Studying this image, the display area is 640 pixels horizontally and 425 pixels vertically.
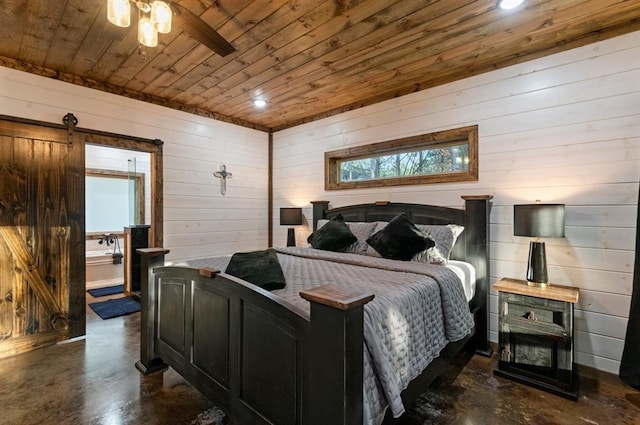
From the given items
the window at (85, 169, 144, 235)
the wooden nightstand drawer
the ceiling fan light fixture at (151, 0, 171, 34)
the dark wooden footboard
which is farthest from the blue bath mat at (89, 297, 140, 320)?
the wooden nightstand drawer

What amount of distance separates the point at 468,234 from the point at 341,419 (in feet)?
7.65

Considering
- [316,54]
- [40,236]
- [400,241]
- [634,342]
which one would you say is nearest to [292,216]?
[400,241]

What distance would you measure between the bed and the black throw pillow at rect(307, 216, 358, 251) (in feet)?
1.21

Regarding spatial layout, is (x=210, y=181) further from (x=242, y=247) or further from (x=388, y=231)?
(x=388, y=231)

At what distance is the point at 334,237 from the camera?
326 cm

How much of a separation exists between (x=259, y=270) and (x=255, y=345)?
50cm

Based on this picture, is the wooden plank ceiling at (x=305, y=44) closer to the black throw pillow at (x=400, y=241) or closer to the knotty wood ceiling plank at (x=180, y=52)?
the knotty wood ceiling plank at (x=180, y=52)

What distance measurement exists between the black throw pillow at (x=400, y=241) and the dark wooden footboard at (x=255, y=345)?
60.7 inches

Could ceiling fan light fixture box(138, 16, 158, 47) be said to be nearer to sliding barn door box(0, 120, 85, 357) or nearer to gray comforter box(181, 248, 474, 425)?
gray comforter box(181, 248, 474, 425)

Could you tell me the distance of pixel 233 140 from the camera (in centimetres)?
456

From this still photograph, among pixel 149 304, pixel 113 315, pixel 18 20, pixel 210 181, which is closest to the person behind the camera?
pixel 18 20

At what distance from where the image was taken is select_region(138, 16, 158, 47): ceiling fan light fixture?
5.32 feet

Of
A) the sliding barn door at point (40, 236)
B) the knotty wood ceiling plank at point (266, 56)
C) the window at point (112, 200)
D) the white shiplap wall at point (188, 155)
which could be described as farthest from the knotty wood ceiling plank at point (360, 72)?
the window at point (112, 200)

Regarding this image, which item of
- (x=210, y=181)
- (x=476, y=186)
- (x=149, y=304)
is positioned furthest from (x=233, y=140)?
(x=476, y=186)
